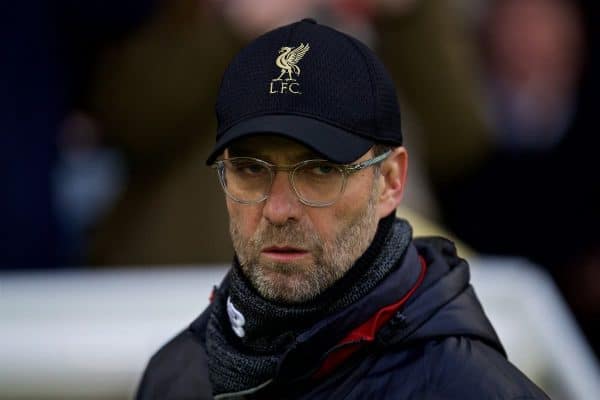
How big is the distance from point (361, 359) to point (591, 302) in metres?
3.42

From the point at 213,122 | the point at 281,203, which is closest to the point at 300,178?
the point at 281,203

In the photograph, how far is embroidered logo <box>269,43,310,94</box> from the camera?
6.22 ft

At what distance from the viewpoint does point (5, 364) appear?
13.2 feet

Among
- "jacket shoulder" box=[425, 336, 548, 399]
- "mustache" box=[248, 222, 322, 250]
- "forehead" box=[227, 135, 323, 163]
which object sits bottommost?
"jacket shoulder" box=[425, 336, 548, 399]

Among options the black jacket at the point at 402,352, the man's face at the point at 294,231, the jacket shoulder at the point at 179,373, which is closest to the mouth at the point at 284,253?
the man's face at the point at 294,231

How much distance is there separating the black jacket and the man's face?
8 centimetres

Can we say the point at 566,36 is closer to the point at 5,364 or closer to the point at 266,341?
the point at 5,364

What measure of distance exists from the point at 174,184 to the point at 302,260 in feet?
7.52

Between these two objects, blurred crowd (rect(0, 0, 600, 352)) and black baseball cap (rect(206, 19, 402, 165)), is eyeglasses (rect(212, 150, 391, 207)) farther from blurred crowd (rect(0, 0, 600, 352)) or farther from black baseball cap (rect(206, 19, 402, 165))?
blurred crowd (rect(0, 0, 600, 352))

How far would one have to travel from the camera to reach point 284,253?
1939mm

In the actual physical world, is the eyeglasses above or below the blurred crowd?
below

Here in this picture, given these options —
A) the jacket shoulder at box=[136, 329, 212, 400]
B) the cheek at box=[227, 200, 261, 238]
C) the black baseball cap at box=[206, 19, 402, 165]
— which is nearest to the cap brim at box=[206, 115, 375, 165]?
the black baseball cap at box=[206, 19, 402, 165]

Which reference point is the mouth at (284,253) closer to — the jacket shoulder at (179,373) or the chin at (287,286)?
the chin at (287,286)

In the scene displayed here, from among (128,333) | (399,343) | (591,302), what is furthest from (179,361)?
(591,302)
